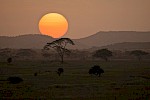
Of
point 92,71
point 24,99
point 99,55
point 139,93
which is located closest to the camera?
point 24,99

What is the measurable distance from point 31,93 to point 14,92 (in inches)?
88.3

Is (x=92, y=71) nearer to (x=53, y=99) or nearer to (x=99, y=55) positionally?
(x=53, y=99)

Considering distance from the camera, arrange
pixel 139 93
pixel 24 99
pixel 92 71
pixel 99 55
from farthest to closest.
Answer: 1. pixel 99 55
2. pixel 92 71
3. pixel 139 93
4. pixel 24 99

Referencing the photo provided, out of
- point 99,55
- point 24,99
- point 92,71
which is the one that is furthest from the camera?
point 99,55

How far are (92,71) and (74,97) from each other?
97.8 ft

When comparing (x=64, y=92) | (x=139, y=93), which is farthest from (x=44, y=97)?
(x=139, y=93)

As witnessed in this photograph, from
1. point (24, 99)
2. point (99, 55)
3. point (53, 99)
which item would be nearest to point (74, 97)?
point (53, 99)

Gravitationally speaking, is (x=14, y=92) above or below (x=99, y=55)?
below

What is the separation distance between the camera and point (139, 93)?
39.9 metres

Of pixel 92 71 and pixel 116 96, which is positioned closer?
pixel 116 96

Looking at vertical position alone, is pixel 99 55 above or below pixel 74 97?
above

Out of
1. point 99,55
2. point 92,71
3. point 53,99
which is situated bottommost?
point 53,99

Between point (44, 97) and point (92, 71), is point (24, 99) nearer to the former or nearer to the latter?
point (44, 97)

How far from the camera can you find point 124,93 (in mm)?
40094
